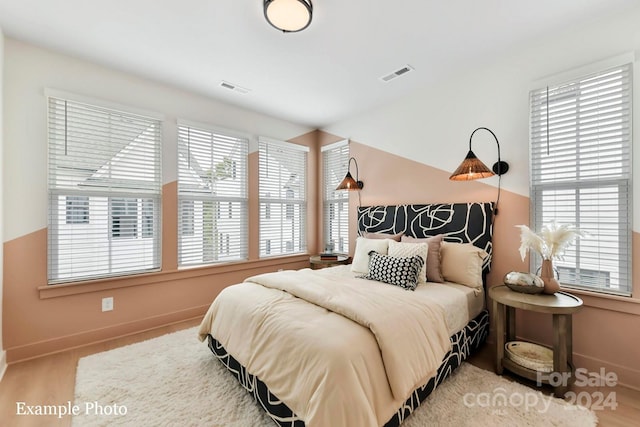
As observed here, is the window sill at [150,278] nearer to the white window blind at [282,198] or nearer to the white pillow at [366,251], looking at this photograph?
the white window blind at [282,198]

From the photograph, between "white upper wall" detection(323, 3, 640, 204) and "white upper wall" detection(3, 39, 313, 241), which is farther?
"white upper wall" detection(3, 39, 313, 241)

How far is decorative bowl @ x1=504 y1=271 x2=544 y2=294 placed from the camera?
2.03m

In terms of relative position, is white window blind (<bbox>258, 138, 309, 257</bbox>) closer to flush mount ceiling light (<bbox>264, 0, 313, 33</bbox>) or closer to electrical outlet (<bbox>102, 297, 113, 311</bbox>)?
electrical outlet (<bbox>102, 297, 113, 311</bbox>)

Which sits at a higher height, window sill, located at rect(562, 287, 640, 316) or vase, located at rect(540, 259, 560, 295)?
vase, located at rect(540, 259, 560, 295)

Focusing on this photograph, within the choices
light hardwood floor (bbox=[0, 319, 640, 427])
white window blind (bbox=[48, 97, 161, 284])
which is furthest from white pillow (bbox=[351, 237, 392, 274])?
white window blind (bbox=[48, 97, 161, 284])

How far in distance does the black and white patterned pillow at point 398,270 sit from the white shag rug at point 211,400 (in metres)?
0.76

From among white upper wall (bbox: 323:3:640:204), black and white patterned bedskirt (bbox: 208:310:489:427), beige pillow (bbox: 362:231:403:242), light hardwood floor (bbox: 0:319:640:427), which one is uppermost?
white upper wall (bbox: 323:3:640:204)

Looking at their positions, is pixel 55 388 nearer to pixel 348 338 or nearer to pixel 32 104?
pixel 348 338

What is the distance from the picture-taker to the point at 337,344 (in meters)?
1.33

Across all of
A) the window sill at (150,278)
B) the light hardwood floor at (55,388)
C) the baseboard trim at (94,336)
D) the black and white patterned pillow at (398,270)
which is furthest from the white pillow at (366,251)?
the baseboard trim at (94,336)

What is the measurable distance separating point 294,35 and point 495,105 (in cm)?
200

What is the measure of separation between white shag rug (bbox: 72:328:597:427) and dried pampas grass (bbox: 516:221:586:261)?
1006 millimetres

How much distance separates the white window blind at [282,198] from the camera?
3.93m

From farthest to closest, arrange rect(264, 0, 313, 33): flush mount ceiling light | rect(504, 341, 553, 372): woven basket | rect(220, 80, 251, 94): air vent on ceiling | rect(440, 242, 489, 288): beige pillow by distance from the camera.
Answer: rect(220, 80, 251, 94): air vent on ceiling → rect(440, 242, 489, 288): beige pillow → rect(504, 341, 553, 372): woven basket → rect(264, 0, 313, 33): flush mount ceiling light
